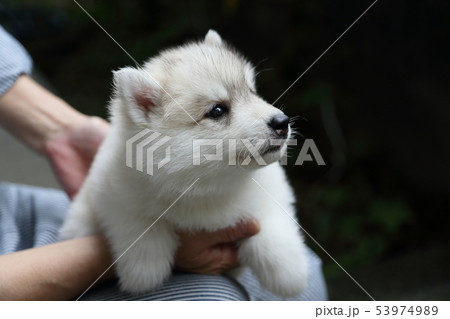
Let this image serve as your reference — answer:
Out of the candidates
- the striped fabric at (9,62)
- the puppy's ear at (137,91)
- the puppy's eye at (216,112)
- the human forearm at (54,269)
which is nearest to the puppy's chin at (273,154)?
the puppy's eye at (216,112)

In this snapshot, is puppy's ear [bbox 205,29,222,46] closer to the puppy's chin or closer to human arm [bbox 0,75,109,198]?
the puppy's chin

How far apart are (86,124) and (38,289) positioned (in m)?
0.48

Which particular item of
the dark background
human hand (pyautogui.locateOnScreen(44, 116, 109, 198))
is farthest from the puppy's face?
the dark background

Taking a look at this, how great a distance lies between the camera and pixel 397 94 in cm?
194

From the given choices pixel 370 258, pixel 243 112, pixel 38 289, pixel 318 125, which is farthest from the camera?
pixel 318 125

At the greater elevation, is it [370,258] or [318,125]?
[318,125]

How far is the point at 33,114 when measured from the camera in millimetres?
1332

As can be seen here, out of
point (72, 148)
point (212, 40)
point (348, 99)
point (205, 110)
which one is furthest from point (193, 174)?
point (348, 99)

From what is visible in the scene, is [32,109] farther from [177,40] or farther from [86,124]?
[177,40]

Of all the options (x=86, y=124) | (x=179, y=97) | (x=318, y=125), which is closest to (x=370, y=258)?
(x=318, y=125)

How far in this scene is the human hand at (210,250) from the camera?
1015 mm

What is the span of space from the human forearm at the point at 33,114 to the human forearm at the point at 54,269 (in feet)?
1.34

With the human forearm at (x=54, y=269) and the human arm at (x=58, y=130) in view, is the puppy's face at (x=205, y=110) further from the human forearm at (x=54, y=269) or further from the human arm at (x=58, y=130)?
the human arm at (x=58, y=130)

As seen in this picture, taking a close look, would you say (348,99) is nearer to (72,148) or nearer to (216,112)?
(72,148)
